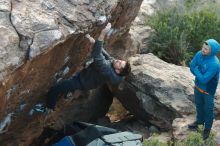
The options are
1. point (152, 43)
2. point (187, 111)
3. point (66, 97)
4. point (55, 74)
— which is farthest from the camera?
point (152, 43)

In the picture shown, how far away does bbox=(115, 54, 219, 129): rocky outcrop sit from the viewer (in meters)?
8.23

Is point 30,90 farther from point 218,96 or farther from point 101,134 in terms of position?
point 218,96

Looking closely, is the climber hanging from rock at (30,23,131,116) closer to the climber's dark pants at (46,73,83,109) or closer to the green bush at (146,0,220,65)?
the climber's dark pants at (46,73,83,109)

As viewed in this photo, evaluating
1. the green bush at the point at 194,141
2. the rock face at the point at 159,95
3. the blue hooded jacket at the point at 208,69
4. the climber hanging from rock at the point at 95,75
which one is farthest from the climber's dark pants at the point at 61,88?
the rock face at the point at 159,95

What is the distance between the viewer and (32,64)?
511 cm

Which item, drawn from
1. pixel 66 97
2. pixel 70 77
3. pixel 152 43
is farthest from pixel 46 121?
pixel 152 43

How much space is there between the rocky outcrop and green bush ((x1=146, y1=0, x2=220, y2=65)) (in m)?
3.12

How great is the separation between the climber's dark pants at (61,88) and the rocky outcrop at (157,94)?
7.28ft

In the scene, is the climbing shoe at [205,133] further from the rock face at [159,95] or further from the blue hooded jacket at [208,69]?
the rock face at [159,95]

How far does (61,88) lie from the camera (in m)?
6.33

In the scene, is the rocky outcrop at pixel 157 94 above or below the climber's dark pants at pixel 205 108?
below

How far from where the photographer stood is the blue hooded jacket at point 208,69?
6535 millimetres

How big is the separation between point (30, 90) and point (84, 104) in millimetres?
3330

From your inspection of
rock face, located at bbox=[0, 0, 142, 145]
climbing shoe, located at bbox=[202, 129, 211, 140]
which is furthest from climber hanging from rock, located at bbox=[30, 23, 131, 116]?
climbing shoe, located at bbox=[202, 129, 211, 140]
